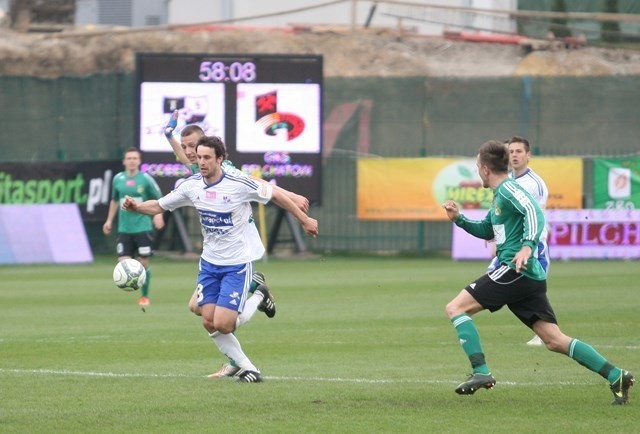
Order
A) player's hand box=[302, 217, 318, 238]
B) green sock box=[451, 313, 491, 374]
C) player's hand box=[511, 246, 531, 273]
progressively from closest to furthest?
player's hand box=[511, 246, 531, 273] < green sock box=[451, 313, 491, 374] < player's hand box=[302, 217, 318, 238]

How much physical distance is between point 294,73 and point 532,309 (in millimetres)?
17755

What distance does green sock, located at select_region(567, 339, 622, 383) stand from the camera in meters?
9.47

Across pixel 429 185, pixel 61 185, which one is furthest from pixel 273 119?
pixel 61 185

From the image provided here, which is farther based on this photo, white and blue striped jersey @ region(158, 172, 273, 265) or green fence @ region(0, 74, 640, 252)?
green fence @ region(0, 74, 640, 252)

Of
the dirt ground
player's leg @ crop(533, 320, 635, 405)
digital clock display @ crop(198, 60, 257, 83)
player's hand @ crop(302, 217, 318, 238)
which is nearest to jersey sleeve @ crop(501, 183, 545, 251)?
player's leg @ crop(533, 320, 635, 405)

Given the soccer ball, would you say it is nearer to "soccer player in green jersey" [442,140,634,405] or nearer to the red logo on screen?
"soccer player in green jersey" [442,140,634,405]

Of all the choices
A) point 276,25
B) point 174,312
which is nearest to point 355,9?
point 276,25

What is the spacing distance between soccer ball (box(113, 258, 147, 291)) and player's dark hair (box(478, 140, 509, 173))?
4098 millimetres

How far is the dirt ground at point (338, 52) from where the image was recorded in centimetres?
3675

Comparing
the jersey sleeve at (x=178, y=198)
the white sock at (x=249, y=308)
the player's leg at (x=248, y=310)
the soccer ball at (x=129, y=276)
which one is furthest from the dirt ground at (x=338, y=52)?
the jersey sleeve at (x=178, y=198)

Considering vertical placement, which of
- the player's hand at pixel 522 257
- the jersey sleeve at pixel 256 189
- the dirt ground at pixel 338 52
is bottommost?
the player's hand at pixel 522 257

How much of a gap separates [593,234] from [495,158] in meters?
18.4

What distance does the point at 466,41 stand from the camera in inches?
1474

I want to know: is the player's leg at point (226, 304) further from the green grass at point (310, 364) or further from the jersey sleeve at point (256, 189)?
the jersey sleeve at point (256, 189)
